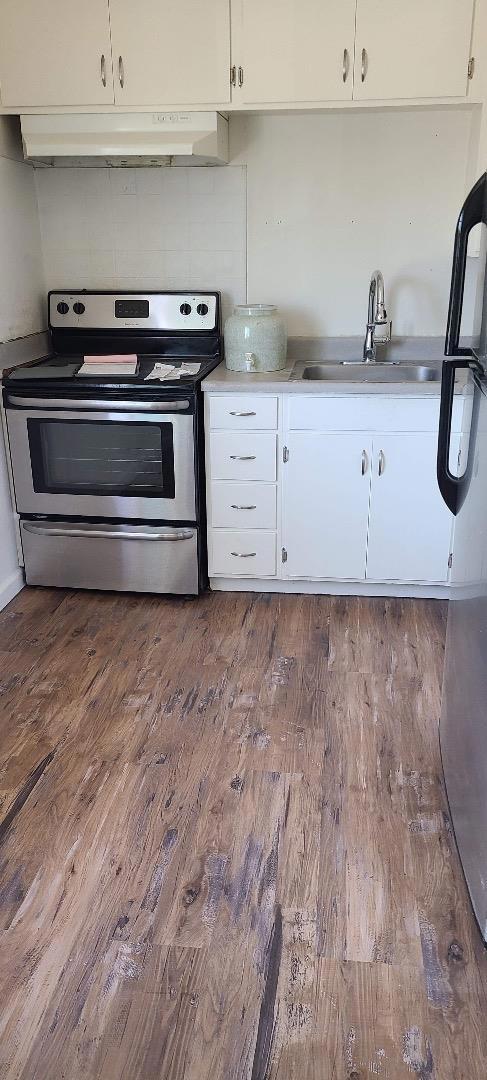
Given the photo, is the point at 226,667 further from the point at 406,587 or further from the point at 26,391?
the point at 26,391

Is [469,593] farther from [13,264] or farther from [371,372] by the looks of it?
[13,264]

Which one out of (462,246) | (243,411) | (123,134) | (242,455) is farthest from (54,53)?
(462,246)

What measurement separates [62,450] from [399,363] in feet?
4.55

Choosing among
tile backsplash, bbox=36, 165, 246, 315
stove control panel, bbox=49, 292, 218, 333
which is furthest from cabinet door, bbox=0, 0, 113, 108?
stove control panel, bbox=49, 292, 218, 333

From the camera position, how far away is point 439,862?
1.85 meters

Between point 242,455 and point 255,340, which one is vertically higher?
point 255,340

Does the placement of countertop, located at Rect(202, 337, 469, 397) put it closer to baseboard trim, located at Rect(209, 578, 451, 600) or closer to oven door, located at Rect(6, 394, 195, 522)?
oven door, located at Rect(6, 394, 195, 522)

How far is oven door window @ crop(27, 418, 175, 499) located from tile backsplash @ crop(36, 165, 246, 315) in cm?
79

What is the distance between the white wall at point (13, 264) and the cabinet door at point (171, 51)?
0.53 meters

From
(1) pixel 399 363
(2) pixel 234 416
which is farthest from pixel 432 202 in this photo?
(2) pixel 234 416

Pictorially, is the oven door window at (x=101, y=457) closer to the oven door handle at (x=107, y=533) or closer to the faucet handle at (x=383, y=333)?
the oven door handle at (x=107, y=533)

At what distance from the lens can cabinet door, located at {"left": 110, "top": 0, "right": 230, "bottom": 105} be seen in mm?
2824

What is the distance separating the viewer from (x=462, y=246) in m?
1.78

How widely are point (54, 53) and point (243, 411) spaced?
1.43 metres
